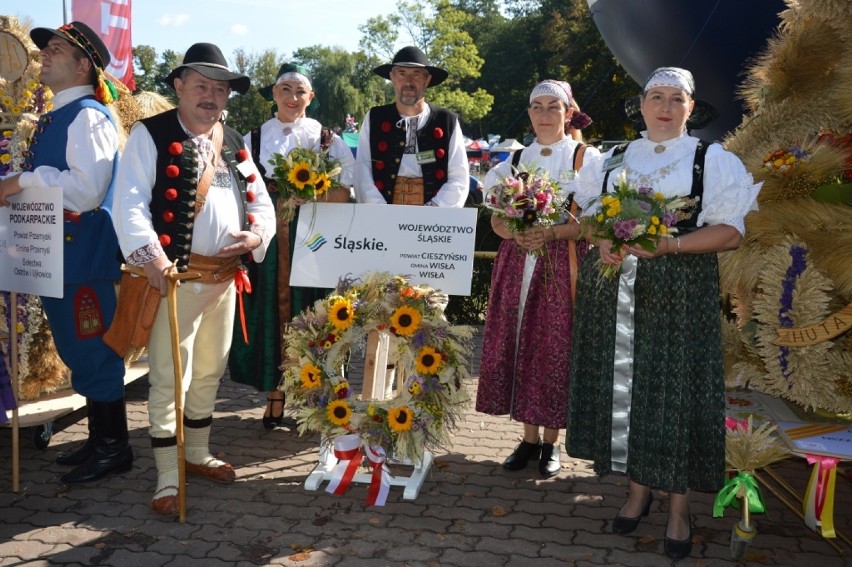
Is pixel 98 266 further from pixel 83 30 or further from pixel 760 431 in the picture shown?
pixel 760 431

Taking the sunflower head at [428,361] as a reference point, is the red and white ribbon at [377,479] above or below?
below

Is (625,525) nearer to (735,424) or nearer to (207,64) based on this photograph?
(735,424)

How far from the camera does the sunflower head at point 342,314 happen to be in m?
4.12

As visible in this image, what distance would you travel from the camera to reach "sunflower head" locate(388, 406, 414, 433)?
4.08 m

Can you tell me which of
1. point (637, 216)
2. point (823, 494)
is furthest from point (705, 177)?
point (823, 494)

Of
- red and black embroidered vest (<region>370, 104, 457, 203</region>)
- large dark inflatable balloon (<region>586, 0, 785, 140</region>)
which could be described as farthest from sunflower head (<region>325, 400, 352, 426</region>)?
large dark inflatable balloon (<region>586, 0, 785, 140</region>)

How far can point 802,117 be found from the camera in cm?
432

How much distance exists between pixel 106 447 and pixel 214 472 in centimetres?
65

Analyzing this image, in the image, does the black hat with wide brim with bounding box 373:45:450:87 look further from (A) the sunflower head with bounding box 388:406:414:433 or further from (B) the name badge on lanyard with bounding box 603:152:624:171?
(A) the sunflower head with bounding box 388:406:414:433

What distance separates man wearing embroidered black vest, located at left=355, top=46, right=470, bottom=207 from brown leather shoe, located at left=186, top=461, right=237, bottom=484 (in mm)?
1795

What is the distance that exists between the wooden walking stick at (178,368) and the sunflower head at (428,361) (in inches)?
47.1

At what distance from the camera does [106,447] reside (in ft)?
14.8

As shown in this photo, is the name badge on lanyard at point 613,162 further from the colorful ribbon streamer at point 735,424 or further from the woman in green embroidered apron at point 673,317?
the colorful ribbon streamer at point 735,424

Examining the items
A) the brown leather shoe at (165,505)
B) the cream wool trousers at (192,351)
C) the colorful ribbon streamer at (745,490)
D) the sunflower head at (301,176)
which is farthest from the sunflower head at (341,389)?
the colorful ribbon streamer at (745,490)
